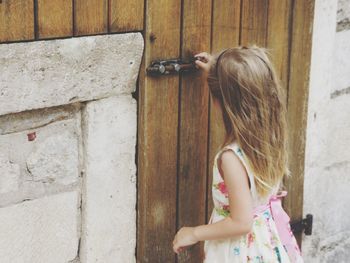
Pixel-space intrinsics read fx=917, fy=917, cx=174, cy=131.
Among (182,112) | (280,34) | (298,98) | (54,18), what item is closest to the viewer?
(54,18)

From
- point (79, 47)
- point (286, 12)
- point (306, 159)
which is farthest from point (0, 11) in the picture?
point (306, 159)

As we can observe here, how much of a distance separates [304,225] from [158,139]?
110 cm

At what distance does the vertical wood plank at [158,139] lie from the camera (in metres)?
3.23


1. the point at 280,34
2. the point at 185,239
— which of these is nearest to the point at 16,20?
the point at 185,239

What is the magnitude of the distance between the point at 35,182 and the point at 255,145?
72 cm

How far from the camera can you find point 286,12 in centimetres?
374

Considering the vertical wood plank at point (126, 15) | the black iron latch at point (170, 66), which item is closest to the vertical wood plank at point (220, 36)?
the black iron latch at point (170, 66)

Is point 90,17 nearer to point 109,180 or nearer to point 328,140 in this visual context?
point 109,180

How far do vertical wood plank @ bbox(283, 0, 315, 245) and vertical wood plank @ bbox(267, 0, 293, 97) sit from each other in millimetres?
27

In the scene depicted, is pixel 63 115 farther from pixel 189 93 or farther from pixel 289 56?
pixel 289 56

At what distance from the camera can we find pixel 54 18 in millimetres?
2910

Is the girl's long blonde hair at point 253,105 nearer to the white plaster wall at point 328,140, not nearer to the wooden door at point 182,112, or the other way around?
the wooden door at point 182,112

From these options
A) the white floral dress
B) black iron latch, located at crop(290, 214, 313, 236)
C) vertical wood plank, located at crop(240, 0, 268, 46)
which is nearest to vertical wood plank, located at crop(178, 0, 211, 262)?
vertical wood plank, located at crop(240, 0, 268, 46)

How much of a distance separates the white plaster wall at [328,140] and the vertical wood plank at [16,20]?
4.80ft
